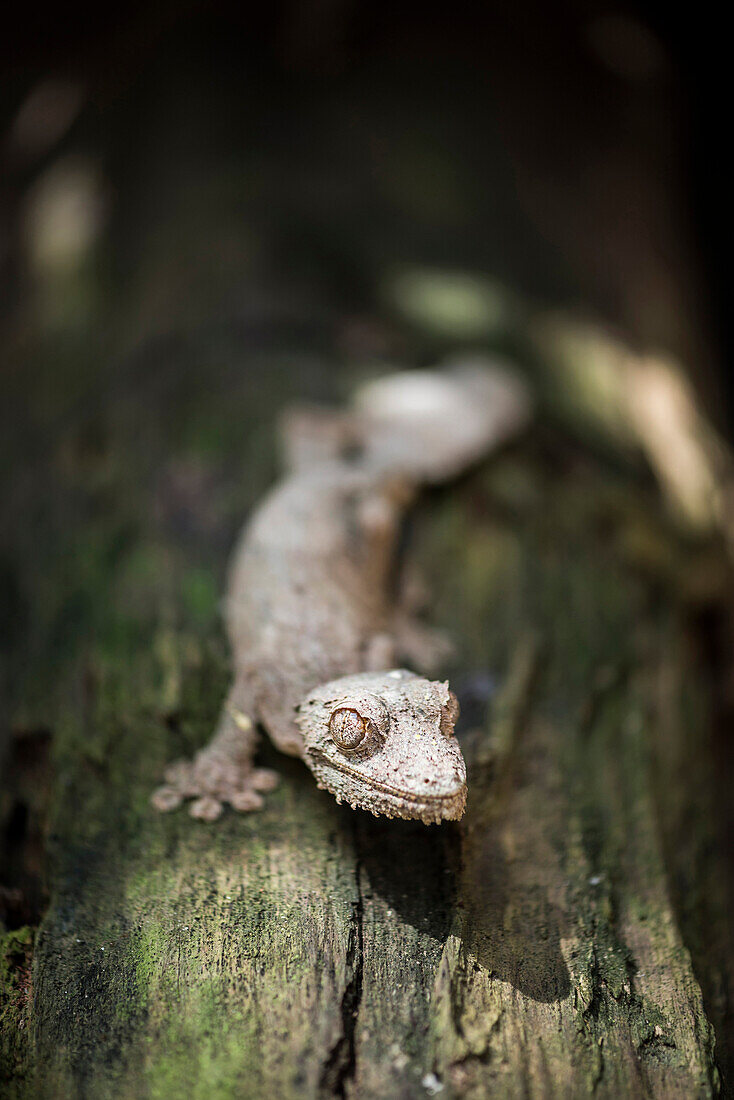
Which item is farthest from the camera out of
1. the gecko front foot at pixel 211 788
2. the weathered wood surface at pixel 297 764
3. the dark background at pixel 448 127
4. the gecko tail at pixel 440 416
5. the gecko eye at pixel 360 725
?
the dark background at pixel 448 127

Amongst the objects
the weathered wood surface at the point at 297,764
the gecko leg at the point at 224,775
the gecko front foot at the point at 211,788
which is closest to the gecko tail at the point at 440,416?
the weathered wood surface at the point at 297,764

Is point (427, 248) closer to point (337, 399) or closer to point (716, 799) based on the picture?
point (337, 399)

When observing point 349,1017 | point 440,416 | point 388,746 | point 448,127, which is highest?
point 448,127

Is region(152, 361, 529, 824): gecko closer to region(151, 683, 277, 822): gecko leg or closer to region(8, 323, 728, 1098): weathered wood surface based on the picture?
region(151, 683, 277, 822): gecko leg

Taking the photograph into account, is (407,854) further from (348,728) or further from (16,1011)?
(16,1011)

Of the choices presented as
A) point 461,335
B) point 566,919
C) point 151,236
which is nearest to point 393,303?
point 461,335

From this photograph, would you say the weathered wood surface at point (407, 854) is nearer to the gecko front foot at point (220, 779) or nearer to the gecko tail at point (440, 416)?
the gecko front foot at point (220, 779)

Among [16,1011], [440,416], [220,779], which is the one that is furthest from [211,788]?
[440,416]
